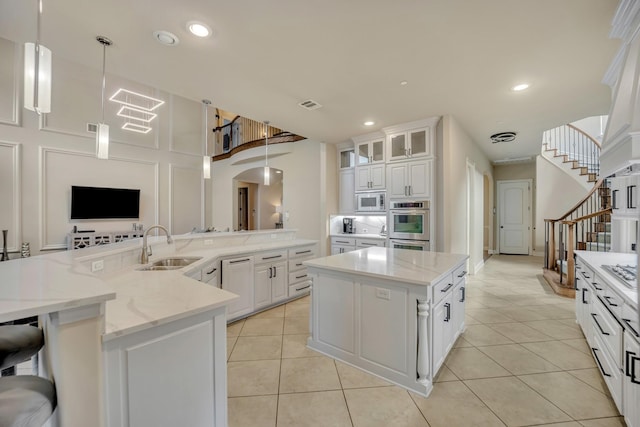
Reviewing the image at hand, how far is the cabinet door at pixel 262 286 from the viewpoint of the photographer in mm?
3480

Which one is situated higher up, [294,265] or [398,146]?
[398,146]

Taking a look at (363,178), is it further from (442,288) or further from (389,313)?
(389,313)

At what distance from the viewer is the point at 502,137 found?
5430 mm

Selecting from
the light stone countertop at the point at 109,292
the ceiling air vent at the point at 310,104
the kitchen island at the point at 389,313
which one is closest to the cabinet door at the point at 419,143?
→ the ceiling air vent at the point at 310,104

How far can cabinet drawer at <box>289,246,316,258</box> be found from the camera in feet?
13.1

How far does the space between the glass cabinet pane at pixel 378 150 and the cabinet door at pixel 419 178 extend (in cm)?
65

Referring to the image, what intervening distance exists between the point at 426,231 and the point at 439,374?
8.11ft

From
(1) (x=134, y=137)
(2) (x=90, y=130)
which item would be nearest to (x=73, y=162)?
(2) (x=90, y=130)

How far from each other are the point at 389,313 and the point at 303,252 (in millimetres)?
2278

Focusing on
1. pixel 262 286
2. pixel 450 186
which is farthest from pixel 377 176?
pixel 262 286

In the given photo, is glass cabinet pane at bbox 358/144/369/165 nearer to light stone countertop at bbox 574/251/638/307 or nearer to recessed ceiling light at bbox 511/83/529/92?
recessed ceiling light at bbox 511/83/529/92

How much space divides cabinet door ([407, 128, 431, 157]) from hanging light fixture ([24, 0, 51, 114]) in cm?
433

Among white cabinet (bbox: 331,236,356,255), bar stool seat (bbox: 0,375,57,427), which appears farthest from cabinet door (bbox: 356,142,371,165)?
bar stool seat (bbox: 0,375,57,427)

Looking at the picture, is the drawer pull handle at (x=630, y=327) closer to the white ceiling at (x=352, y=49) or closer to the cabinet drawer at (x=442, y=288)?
the cabinet drawer at (x=442, y=288)
